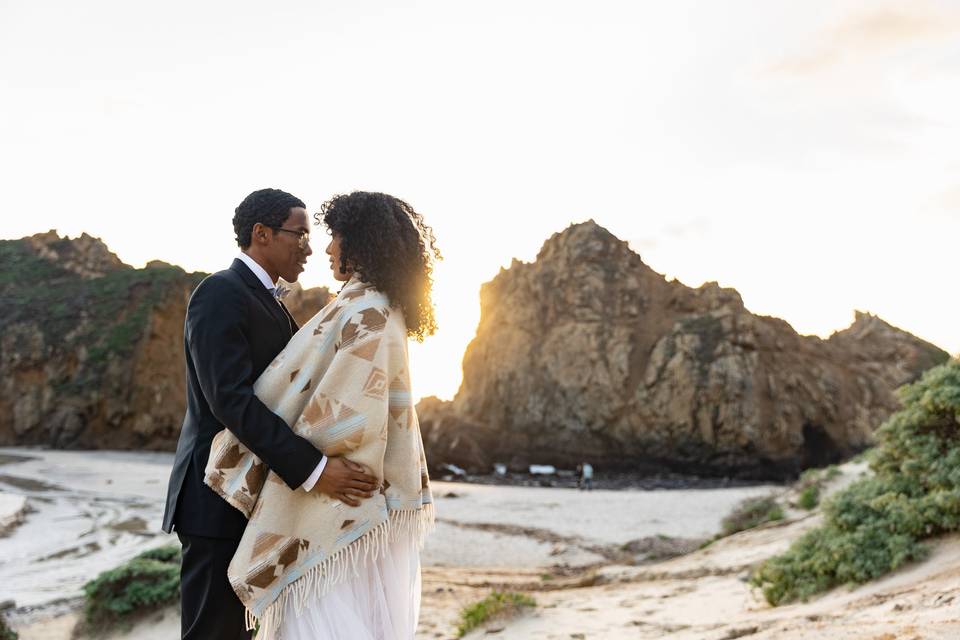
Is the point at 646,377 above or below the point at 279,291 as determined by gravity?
above

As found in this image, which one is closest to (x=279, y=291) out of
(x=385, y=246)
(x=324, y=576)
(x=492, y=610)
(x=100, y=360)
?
(x=385, y=246)

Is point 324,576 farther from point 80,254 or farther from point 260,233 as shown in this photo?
point 80,254

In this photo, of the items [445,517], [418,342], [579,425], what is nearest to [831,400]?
[579,425]

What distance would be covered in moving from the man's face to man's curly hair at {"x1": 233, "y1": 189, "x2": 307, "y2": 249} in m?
0.03

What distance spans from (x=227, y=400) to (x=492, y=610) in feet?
14.1

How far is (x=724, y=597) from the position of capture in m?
6.46

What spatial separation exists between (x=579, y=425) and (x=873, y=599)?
35895 millimetres

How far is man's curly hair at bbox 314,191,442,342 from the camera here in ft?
8.98

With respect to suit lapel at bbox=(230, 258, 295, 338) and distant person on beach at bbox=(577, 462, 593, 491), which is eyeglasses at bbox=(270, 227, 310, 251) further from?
distant person on beach at bbox=(577, 462, 593, 491)

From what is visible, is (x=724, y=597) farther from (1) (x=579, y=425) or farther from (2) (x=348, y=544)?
(1) (x=579, y=425)

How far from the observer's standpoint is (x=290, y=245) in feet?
9.68

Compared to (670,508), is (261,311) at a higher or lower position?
higher

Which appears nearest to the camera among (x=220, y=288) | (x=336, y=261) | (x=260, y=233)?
(x=220, y=288)

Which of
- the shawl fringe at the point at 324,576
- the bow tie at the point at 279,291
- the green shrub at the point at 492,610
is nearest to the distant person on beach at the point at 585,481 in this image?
the green shrub at the point at 492,610
